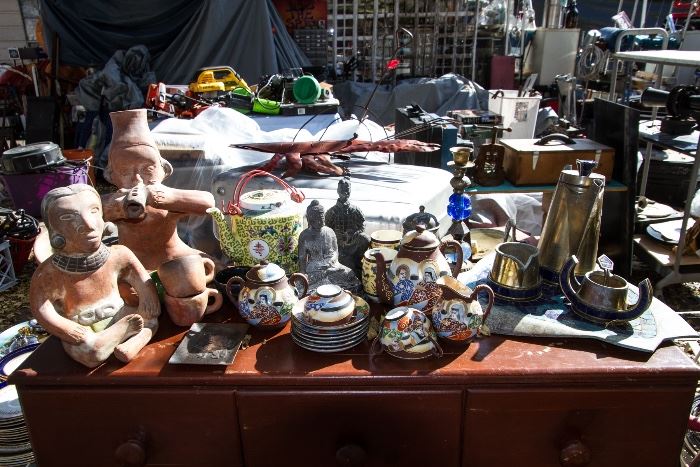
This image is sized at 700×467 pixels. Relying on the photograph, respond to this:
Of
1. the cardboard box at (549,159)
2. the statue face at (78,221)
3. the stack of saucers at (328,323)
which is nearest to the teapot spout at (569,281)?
the stack of saucers at (328,323)

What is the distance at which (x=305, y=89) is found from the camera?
4227 millimetres

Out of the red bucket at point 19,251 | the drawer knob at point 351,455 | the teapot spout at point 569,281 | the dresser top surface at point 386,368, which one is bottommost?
the red bucket at point 19,251

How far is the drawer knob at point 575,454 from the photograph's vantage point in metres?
1.24

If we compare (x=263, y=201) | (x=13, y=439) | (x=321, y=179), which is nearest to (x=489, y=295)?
(x=263, y=201)

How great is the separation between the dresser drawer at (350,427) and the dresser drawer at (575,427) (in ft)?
0.24

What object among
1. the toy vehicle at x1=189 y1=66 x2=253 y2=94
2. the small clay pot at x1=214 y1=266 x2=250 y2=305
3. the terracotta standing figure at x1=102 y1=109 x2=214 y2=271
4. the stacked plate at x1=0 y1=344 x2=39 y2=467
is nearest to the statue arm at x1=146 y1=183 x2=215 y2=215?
the terracotta standing figure at x1=102 y1=109 x2=214 y2=271

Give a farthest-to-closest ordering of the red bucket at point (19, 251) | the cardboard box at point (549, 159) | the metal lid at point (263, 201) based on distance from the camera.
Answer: the red bucket at point (19, 251) → the cardboard box at point (549, 159) → the metal lid at point (263, 201)

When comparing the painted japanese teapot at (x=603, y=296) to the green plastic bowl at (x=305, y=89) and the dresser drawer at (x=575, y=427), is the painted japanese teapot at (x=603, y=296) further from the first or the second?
the green plastic bowl at (x=305, y=89)

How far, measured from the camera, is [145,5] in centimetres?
685

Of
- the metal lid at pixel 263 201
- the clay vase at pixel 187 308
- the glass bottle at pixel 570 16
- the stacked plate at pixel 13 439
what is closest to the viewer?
the clay vase at pixel 187 308

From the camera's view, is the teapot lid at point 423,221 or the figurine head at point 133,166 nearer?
the figurine head at point 133,166

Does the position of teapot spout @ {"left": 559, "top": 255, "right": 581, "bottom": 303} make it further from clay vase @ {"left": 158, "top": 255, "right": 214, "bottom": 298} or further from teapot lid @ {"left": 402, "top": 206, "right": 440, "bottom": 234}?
clay vase @ {"left": 158, "top": 255, "right": 214, "bottom": 298}

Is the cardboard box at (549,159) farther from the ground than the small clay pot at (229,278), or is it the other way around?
the cardboard box at (549,159)

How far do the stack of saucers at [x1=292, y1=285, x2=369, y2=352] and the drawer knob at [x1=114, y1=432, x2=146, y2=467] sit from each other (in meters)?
0.47
